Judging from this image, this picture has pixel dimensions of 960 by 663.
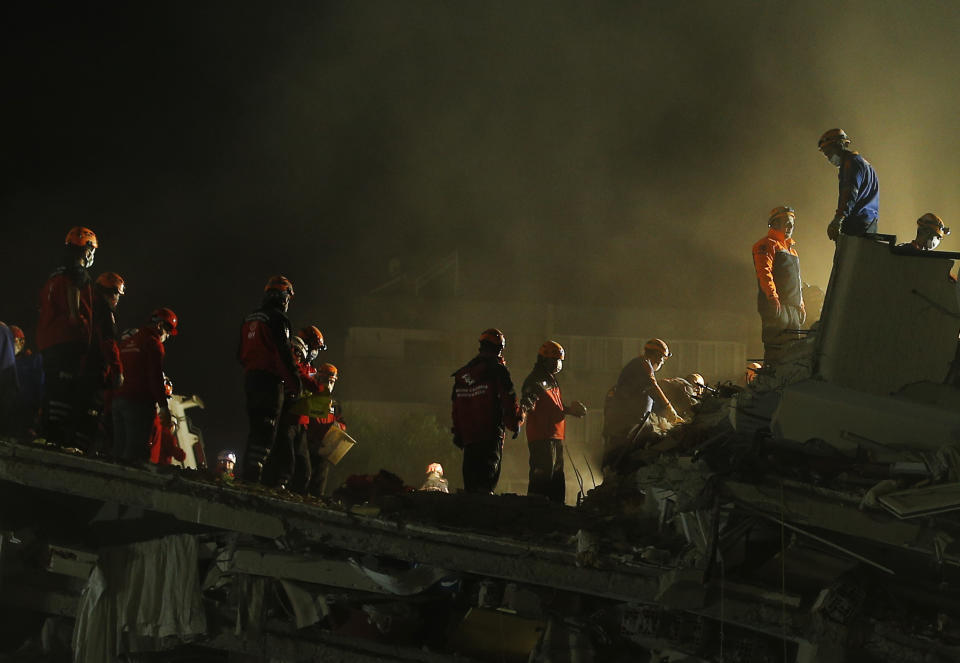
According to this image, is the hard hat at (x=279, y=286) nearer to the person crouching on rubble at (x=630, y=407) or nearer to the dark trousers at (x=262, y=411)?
the dark trousers at (x=262, y=411)

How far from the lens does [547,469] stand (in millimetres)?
7871

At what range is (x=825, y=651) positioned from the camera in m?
4.41

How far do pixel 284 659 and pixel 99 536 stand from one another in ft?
4.17

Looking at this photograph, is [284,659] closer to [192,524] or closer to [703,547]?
[192,524]

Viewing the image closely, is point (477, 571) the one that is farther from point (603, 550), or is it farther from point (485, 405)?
point (485, 405)

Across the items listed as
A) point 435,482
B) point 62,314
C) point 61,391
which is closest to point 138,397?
point 61,391

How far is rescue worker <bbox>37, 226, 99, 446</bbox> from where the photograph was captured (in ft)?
19.6

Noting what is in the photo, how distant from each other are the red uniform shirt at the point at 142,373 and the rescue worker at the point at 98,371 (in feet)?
0.72

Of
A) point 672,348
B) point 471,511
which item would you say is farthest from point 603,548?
point 672,348

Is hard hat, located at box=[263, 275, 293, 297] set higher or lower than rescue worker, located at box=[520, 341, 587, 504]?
higher

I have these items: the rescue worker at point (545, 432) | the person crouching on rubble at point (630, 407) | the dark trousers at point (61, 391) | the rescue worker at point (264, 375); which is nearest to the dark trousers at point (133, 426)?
the dark trousers at point (61, 391)

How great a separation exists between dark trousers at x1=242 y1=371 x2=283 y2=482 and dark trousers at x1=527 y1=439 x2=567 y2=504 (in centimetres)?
227

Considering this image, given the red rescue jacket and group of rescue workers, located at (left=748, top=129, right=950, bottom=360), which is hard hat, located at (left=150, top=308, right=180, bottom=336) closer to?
the red rescue jacket

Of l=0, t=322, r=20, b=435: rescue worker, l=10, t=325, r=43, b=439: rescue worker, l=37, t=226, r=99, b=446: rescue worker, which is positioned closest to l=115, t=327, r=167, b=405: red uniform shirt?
l=37, t=226, r=99, b=446: rescue worker
